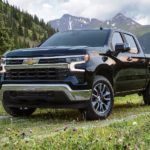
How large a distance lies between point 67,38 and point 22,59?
1791mm

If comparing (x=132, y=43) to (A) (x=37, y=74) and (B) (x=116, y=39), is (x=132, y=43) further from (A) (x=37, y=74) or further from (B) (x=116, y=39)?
(A) (x=37, y=74)

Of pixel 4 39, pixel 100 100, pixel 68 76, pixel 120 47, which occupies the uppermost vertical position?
pixel 4 39

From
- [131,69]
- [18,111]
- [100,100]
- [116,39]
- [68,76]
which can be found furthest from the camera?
[131,69]

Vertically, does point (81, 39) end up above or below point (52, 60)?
above

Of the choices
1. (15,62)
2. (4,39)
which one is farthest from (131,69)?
(4,39)

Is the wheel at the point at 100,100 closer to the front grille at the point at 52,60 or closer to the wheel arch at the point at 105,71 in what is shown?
the wheel arch at the point at 105,71

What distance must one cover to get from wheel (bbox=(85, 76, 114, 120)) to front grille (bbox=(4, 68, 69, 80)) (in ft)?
2.46

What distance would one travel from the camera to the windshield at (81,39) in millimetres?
11242

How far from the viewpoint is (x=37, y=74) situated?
1004 cm

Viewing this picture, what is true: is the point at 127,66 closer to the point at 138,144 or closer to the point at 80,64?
the point at 80,64

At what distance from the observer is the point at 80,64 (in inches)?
389

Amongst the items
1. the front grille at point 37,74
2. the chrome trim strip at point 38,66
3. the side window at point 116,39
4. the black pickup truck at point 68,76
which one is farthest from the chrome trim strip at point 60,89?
the side window at point 116,39

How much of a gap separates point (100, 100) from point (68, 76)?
3.36 ft

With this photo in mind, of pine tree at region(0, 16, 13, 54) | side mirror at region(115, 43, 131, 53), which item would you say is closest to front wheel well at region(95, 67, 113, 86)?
side mirror at region(115, 43, 131, 53)
